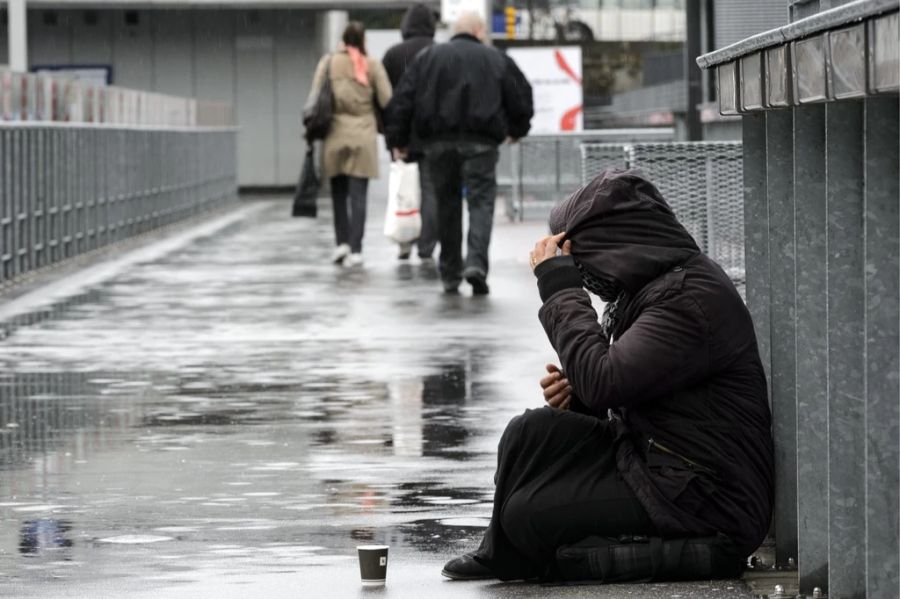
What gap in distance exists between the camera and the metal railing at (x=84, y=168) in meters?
17.3

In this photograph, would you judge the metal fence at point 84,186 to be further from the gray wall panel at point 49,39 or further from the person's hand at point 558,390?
the person's hand at point 558,390

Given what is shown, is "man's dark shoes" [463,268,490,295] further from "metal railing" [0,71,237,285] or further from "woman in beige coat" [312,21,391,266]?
"metal railing" [0,71,237,285]

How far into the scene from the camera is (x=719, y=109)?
222 inches

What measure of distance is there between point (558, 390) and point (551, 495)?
1.56 feet

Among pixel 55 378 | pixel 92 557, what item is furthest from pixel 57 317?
pixel 92 557

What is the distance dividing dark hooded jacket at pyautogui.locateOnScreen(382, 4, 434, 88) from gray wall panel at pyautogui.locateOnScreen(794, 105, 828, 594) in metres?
13.4

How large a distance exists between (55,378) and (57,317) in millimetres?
3548

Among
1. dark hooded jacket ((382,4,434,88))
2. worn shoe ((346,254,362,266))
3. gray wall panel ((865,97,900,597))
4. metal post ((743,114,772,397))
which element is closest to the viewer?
gray wall panel ((865,97,900,597))

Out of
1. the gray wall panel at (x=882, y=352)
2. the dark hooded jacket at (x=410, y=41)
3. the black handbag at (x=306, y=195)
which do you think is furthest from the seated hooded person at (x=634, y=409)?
the black handbag at (x=306, y=195)

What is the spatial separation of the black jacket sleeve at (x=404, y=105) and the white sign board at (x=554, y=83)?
1423 cm

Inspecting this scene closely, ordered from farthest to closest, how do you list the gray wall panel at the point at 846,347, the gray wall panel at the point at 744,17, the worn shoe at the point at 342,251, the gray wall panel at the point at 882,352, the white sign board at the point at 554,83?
the white sign board at the point at 554,83
the worn shoe at the point at 342,251
the gray wall panel at the point at 744,17
the gray wall panel at the point at 846,347
the gray wall panel at the point at 882,352

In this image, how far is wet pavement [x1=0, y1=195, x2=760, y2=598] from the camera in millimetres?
5766

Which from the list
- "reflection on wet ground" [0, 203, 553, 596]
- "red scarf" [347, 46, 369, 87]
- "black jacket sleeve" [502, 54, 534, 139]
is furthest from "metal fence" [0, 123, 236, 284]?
"black jacket sleeve" [502, 54, 534, 139]

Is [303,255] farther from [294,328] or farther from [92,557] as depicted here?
[92,557]
